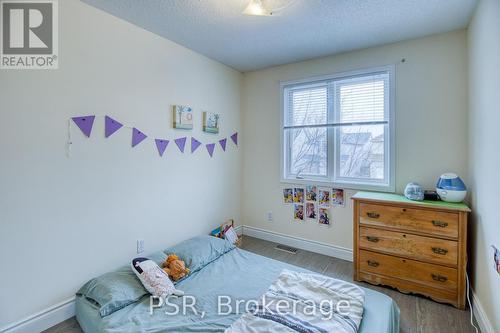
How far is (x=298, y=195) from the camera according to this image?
3283 millimetres

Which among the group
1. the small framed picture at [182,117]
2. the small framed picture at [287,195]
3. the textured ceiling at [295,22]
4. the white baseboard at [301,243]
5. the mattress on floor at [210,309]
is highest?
the textured ceiling at [295,22]

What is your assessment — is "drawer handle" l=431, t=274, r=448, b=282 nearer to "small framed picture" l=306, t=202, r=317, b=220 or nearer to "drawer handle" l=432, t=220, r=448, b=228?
"drawer handle" l=432, t=220, r=448, b=228

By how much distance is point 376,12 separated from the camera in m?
2.06

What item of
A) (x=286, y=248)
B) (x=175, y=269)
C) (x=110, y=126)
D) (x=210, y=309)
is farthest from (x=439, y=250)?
(x=110, y=126)

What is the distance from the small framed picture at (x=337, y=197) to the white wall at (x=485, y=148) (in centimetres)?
117

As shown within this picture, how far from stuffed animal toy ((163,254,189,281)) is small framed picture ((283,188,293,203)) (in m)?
1.68

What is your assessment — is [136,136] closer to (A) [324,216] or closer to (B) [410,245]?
(A) [324,216]

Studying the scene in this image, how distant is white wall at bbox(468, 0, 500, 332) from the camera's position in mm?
1566

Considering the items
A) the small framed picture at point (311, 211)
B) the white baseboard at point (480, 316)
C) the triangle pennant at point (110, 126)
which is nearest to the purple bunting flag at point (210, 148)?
the triangle pennant at point (110, 126)

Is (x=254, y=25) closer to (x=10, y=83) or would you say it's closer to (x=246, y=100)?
(x=246, y=100)

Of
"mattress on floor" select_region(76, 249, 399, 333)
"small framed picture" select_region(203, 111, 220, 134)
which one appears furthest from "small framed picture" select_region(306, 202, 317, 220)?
"small framed picture" select_region(203, 111, 220, 134)

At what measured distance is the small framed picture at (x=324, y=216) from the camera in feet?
10.1

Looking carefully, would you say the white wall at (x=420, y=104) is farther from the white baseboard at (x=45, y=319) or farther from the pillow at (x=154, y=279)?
the white baseboard at (x=45, y=319)

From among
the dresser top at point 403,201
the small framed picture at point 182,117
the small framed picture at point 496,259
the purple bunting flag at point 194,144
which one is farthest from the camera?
the purple bunting flag at point 194,144
